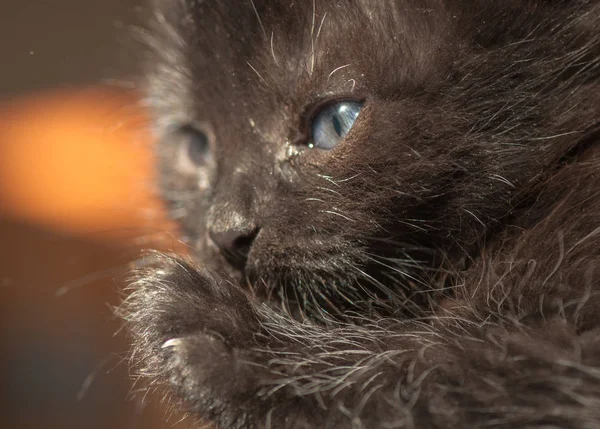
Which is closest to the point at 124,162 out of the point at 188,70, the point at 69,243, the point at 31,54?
the point at 69,243

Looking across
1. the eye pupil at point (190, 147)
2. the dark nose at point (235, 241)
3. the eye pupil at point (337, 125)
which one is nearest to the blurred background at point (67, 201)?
the eye pupil at point (190, 147)

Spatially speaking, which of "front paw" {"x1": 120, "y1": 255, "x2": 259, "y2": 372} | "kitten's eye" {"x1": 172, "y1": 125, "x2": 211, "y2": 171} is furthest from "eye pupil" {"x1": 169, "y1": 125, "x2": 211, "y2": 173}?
"front paw" {"x1": 120, "y1": 255, "x2": 259, "y2": 372}

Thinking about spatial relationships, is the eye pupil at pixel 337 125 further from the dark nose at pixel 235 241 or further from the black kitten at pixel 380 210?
the dark nose at pixel 235 241

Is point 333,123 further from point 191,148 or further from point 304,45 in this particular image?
point 191,148

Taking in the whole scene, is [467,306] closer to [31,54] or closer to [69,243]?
[31,54]

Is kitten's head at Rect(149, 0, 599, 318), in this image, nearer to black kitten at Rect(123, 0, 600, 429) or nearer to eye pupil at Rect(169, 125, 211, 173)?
black kitten at Rect(123, 0, 600, 429)
